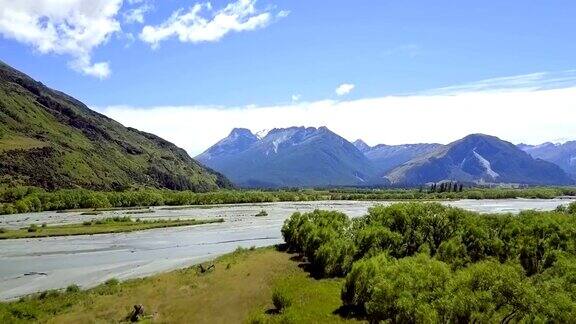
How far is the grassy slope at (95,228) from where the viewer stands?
121 metres

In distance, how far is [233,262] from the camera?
83.8 m

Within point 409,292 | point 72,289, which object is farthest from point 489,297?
point 72,289

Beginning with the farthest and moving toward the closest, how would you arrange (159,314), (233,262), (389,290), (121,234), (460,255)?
(121,234) → (233,262) → (460,255) → (159,314) → (389,290)

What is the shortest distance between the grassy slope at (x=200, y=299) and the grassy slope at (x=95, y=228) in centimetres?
5787

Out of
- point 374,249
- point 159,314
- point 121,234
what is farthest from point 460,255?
point 121,234

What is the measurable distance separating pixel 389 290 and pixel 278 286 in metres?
26.0

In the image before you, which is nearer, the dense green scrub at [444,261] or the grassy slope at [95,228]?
the dense green scrub at [444,261]

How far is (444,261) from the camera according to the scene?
6912cm

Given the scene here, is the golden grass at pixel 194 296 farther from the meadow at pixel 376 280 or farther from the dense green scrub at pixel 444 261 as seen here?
the dense green scrub at pixel 444 261

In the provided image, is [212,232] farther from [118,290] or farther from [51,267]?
[118,290]

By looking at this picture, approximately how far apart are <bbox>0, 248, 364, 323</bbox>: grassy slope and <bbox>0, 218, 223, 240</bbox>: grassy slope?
57871mm

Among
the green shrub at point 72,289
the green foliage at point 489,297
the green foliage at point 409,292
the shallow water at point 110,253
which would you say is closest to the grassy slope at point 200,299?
the green shrub at point 72,289

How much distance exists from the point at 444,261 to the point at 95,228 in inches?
3813

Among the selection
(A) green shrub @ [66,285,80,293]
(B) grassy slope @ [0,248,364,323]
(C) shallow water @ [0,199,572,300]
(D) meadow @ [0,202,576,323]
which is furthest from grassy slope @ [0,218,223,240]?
(A) green shrub @ [66,285,80,293]
